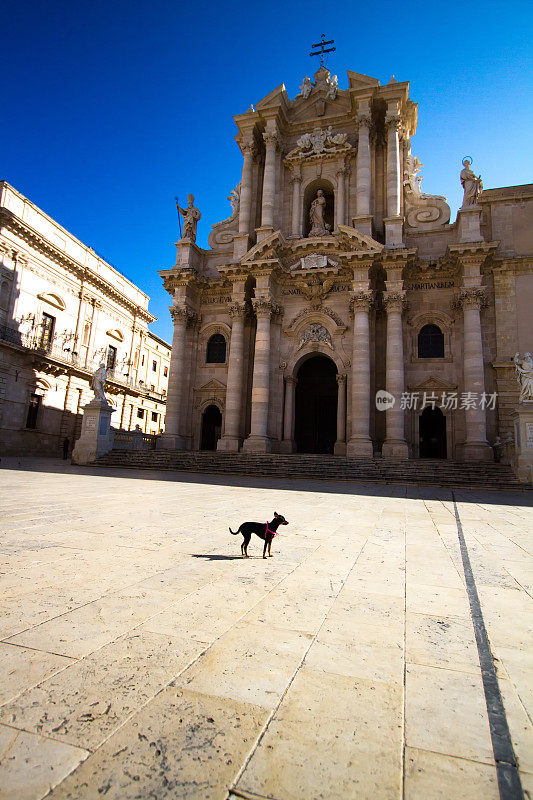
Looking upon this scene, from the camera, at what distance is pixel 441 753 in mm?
1840

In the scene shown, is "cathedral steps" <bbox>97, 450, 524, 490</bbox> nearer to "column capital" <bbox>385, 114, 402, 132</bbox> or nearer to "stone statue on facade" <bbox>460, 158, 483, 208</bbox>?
"stone statue on facade" <bbox>460, 158, 483, 208</bbox>

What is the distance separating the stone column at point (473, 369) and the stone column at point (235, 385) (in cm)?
1096

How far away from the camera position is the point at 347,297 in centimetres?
2403

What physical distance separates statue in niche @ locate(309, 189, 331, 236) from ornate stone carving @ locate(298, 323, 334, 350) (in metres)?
5.41

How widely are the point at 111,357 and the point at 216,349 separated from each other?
579 inches

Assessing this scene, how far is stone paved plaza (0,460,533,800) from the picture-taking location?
1.69 meters

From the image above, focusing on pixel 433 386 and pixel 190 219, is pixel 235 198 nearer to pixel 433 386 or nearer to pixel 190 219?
pixel 190 219

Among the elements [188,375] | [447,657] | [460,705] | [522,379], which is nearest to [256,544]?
[447,657]

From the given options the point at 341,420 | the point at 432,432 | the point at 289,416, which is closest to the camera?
the point at 432,432

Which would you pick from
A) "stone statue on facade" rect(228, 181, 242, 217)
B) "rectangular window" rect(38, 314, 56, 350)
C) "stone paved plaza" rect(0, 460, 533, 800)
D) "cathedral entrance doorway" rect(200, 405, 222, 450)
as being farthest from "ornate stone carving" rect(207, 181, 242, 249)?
"stone paved plaza" rect(0, 460, 533, 800)

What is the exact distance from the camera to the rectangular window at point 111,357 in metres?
37.0

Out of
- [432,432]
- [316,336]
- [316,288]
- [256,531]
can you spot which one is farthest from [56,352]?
[256,531]

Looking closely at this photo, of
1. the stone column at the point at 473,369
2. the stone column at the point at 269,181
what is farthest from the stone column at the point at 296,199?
the stone column at the point at 473,369

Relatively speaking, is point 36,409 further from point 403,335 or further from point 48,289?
point 403,335
